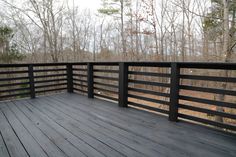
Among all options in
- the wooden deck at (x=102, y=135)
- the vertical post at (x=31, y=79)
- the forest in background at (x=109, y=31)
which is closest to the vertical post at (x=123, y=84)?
the wooden deck at (x=102, y=135)

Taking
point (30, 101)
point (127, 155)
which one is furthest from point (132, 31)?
point (127, 155)

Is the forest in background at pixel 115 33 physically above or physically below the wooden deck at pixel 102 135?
above

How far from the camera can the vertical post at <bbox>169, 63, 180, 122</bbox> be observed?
2.57 m

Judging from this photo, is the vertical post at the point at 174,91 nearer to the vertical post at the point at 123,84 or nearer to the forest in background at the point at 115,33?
the vertical post at the point at 123,84

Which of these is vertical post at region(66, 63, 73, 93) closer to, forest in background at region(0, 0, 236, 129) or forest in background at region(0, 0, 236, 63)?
A: forest in background at region(0, 0, 236, 129)

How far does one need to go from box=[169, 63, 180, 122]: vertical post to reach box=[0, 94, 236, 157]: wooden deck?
0.59 feet

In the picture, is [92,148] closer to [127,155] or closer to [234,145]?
[127,155]

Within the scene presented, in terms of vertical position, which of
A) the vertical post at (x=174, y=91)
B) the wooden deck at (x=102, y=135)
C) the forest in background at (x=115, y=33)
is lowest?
the wooden deck at (x=102, y=135)

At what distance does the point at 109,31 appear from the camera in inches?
429

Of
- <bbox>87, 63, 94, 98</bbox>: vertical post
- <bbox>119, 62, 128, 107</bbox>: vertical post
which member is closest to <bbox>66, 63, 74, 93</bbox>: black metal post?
<bbox>87, 63, 94, 98</bbox>: vertical post

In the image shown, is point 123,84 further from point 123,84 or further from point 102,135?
point 102,135

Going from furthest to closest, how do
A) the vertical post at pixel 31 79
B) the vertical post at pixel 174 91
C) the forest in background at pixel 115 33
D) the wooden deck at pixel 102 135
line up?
the forest in background at pixel 115 33 → the vertical post at pixel 31 79 → the vertical post at pixel 174 91 → the wooden deck at pixel 102 135

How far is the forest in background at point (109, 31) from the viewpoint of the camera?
748 cm

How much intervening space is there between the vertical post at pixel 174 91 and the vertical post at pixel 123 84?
109 cm
